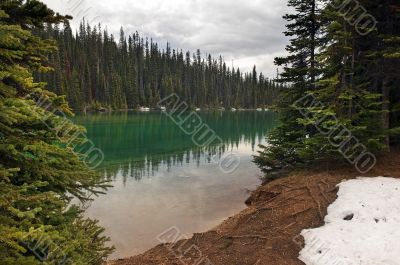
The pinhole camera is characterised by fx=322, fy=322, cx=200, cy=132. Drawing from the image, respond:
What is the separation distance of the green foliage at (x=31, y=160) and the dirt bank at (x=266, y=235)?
165 inches

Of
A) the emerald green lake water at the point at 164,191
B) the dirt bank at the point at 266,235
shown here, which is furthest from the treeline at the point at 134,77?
the dirt bank at the point at 266,235

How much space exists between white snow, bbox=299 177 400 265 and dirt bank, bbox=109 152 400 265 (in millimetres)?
420

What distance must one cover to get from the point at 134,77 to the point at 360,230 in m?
111

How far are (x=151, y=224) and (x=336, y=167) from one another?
858cm

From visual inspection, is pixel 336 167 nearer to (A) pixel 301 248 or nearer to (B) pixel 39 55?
(A) pixel 301 248

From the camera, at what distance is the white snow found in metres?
7.85

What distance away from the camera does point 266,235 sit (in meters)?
9.79

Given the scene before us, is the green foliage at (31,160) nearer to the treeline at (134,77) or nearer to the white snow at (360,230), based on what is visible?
the white snow at (360,230)

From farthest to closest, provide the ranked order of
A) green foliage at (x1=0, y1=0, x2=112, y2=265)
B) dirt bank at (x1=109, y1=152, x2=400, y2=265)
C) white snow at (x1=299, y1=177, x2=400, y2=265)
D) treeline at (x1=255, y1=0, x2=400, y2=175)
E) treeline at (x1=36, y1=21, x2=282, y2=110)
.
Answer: treeline at (x1=36, y1=21, x2=282, y2=110) < treeline at (x1=255, y1=0, x2=400, y2=175) < dirt bank at (x1=109, y1=152, x2=400, y2=265) < white snow at (x1=299, y1=177, x2=400, y2=265) < green foliage at (x1=0, y1=0, x2=112, y2=265)

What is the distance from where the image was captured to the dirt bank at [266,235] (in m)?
8.88

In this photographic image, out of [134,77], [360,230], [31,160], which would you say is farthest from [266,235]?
[134,77]

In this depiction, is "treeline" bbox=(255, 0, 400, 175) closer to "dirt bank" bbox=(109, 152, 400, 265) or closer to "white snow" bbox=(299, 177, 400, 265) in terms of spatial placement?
"dirt bank" bbox=(109, 152, 400, 265)

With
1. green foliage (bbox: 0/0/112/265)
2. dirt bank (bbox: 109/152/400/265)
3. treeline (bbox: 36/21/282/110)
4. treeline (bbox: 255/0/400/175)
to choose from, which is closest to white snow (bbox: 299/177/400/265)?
dirt bank (bbox: 109/152/400/265)

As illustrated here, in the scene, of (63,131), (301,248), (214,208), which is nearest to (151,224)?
(214,208)
